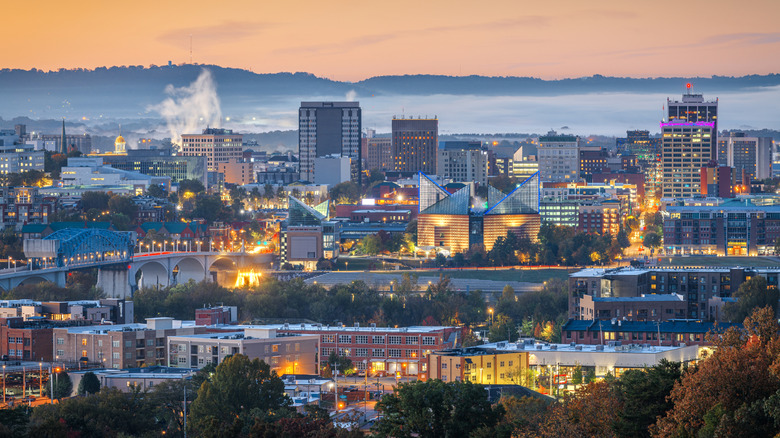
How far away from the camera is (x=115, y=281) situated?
8262 cm

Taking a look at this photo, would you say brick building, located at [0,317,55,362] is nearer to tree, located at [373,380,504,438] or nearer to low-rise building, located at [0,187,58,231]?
tree, located at [373,380,504,438]

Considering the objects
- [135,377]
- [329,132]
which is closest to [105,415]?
[135,377]

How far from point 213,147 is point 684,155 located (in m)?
56.1

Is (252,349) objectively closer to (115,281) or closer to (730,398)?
(730,398)

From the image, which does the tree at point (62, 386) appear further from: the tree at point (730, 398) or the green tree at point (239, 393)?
the tree at point (730, 398)

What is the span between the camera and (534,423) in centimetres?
3356

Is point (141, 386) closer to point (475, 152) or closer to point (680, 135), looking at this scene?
point (680, 135)

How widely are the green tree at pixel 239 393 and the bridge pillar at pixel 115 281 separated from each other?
39.1 metres

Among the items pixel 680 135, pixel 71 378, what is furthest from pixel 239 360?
pixel 680 135

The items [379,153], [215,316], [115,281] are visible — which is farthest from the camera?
[379,153]

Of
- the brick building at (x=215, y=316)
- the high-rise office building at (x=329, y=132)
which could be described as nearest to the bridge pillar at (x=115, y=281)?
the brick building at (x=215, y=316)

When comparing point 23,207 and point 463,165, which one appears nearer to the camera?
point 23,207

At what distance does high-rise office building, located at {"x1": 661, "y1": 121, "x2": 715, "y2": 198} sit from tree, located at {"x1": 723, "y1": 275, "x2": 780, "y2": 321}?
73790 millimetres

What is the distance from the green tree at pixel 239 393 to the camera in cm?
4053
